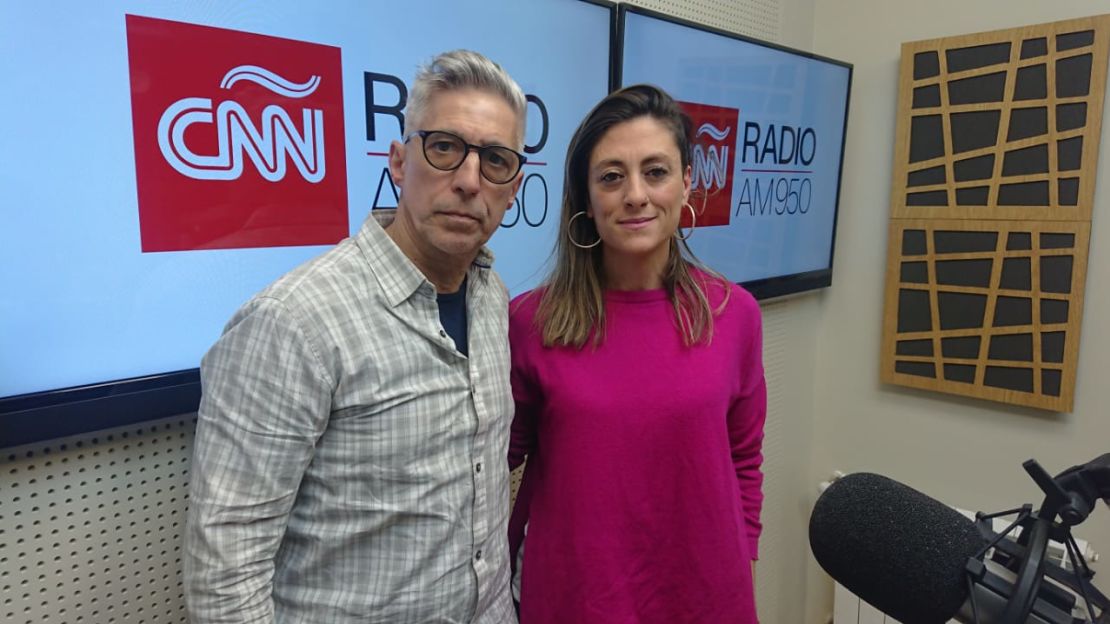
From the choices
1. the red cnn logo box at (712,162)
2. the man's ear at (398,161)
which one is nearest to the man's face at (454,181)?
the man's ear at (398,161)

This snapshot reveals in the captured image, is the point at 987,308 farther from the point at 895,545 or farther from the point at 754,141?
the point at 895,545

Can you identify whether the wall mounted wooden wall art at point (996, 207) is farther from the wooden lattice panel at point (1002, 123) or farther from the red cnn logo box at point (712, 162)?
the red cnn logo box at point (712, 162)

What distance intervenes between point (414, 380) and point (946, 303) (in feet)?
7.27

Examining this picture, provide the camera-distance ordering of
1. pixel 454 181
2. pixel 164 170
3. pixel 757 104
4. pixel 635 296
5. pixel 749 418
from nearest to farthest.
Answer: pixel 454 181 → pixel 164 170 → pixel 635 296 → pixel 749 418 → pixel 757 104

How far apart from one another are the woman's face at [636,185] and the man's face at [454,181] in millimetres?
258

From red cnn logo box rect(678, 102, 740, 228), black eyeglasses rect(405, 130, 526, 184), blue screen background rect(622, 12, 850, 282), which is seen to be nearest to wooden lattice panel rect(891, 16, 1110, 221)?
blue screen background rect(622, 12, 850, 282)

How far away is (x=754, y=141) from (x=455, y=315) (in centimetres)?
154

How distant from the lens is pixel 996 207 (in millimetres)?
2277

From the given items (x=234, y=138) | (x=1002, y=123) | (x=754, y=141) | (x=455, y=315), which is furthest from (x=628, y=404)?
(x=1002, y=123)

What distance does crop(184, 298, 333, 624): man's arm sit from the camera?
795mm

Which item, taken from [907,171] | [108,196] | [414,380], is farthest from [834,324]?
[108,196]

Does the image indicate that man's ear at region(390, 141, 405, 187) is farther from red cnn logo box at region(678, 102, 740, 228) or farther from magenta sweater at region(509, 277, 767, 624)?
red cnn logo box at region(678, 102, 740, 228)

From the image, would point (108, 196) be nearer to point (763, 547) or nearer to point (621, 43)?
point (621, 43)

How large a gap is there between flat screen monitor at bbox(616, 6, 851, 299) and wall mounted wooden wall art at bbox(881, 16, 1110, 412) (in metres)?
0.27
